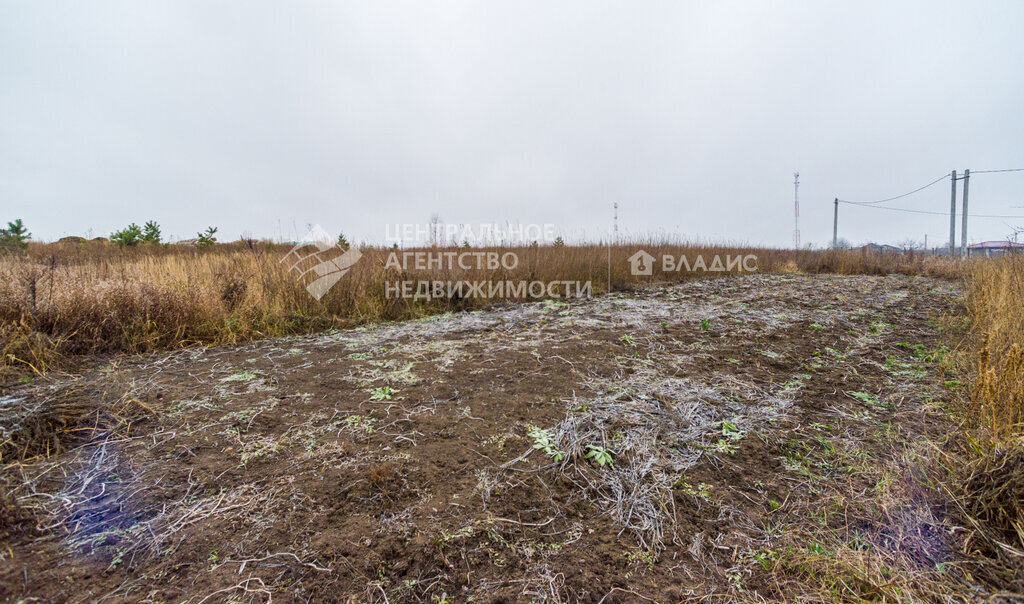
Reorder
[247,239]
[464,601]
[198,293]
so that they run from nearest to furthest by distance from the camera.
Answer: [464,601], [198,293], [247,239]

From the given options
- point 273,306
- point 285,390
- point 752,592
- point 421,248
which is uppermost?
point 421,248

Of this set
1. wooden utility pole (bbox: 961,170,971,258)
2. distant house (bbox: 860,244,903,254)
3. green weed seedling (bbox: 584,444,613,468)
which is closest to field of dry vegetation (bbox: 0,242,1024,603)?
green weed seedling (bbox: 584,444,613,468)

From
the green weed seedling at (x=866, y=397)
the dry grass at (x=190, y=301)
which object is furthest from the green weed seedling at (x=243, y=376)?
the green weed seedling at (x=866, y=397)

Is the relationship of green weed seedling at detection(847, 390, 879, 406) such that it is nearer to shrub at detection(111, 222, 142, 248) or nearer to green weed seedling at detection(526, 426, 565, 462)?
green weed seedling at detection(526, 426, 565, 462)

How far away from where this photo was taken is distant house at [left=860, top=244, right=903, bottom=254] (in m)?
11.6

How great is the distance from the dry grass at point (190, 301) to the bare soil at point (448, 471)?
0.61 meters

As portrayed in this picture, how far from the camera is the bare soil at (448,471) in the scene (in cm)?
109

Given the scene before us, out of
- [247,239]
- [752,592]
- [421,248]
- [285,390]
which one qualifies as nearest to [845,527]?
[752,592]

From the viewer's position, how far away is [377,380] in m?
2.59

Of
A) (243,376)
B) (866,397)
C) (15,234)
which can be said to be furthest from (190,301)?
(15,234)

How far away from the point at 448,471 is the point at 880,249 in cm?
1657

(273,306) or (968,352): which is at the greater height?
(273,306)

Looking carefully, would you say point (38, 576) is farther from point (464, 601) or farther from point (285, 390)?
point (285, 390)

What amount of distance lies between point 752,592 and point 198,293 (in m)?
5.12
